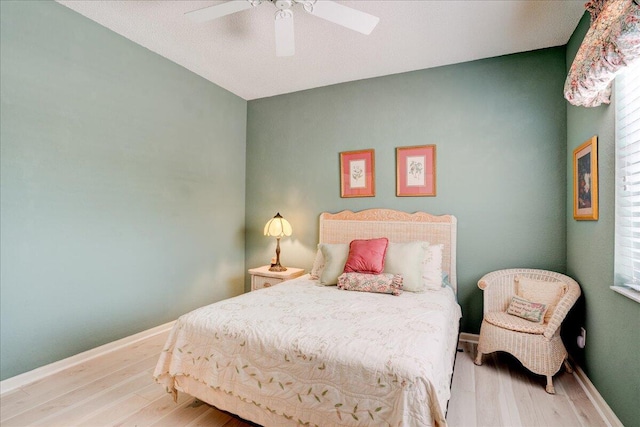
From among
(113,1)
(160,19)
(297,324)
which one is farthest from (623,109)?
(113,1)

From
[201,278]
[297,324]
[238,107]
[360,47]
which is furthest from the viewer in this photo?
[238,107]

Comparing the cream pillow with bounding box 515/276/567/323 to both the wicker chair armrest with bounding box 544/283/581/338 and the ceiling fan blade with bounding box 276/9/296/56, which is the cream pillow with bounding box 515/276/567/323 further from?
the ceiling fan blade with bounding box 276/9/296/56

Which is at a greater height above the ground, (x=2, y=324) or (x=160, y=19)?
(x=160, y=19)

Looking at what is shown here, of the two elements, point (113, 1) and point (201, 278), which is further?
point (201, 278)

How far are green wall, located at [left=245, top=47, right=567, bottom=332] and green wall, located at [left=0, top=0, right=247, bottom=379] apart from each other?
4.11 feet

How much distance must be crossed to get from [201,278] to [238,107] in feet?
7.51

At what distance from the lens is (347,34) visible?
277 centimetres

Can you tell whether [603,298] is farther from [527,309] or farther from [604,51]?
[604,51]

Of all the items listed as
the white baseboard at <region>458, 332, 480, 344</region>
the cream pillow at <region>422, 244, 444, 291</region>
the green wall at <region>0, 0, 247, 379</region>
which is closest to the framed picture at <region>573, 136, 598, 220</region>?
the cream pillow at <region>422, 244, 444, 291</region>

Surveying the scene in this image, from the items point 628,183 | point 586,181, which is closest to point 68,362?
point 628,183

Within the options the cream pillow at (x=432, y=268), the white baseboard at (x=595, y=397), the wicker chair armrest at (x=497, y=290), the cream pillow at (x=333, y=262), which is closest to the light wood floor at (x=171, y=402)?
the white baseboard at (x=595, y=397)

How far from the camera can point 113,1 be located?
244 cm

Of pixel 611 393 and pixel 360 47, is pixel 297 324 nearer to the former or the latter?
pixel 611 393

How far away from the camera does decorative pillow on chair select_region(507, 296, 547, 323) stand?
97.4 inches
